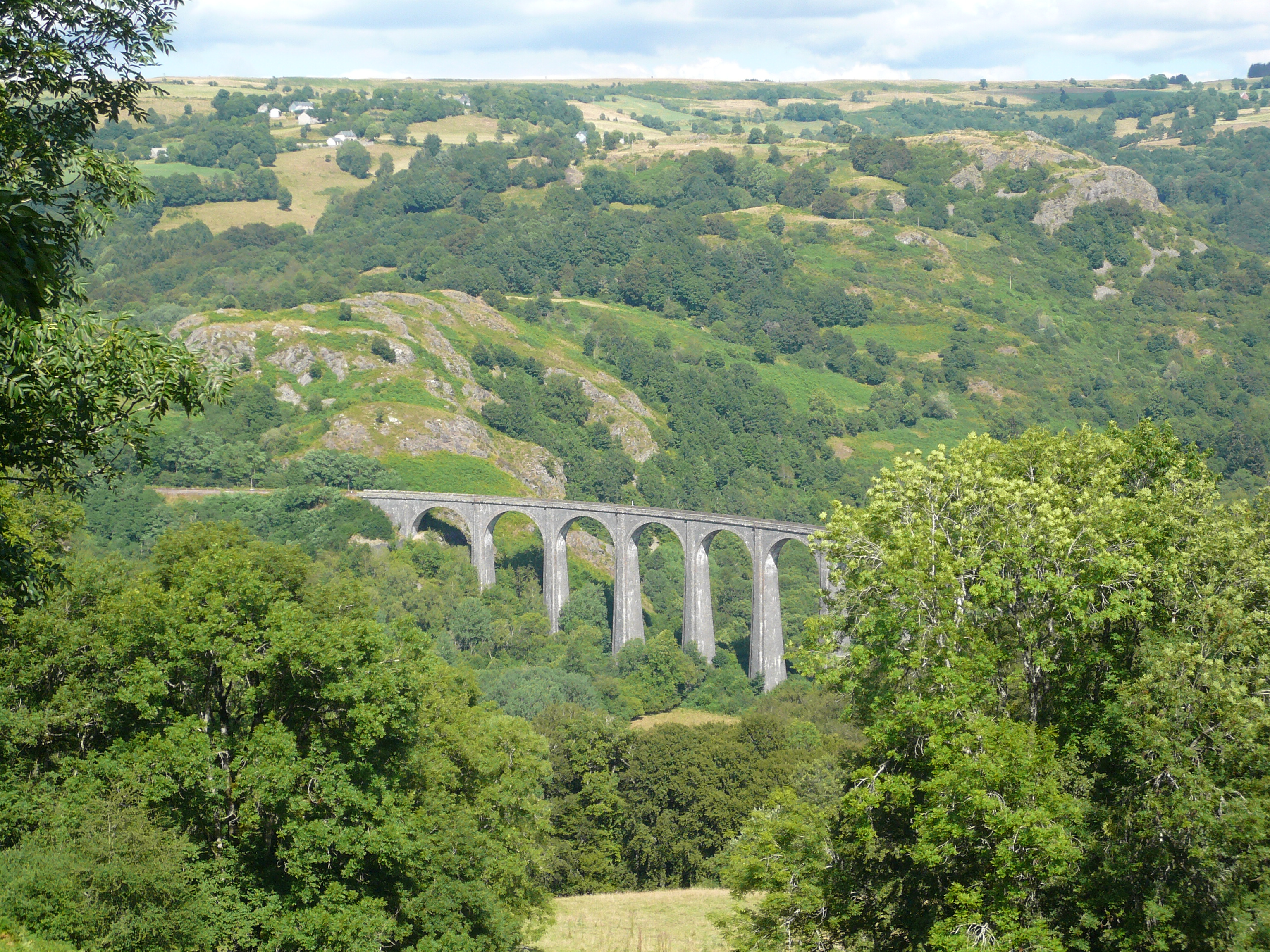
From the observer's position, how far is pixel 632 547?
93188mm

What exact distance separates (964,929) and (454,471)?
93776 millimetres

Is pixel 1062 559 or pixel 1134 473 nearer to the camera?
pixel 1062 559

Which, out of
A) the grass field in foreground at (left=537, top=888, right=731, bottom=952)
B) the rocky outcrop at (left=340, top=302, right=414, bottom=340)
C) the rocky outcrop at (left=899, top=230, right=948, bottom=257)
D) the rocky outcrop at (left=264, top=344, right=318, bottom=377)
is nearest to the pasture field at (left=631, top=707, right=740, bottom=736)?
the grass field in foreground at (left=537, top=888, right=731, bottom=952)

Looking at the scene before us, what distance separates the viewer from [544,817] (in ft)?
125

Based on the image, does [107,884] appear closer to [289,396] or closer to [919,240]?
[289,396]

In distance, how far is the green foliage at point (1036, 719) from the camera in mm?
18188

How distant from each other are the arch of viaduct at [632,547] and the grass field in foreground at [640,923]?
126 ft

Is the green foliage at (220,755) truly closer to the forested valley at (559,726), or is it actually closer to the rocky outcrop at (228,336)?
the forested valley at (559,726)

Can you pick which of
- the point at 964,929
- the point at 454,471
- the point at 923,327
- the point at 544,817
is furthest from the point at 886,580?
the point at 923,327

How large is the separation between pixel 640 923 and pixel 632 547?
5685 cm

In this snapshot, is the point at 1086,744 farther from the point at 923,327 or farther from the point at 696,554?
the point at 923,327

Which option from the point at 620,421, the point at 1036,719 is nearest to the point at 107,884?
the point at 1036,719

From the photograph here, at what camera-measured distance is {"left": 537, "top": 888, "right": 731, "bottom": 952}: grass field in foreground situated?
1337 inches

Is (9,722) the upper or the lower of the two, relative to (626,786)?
upper
